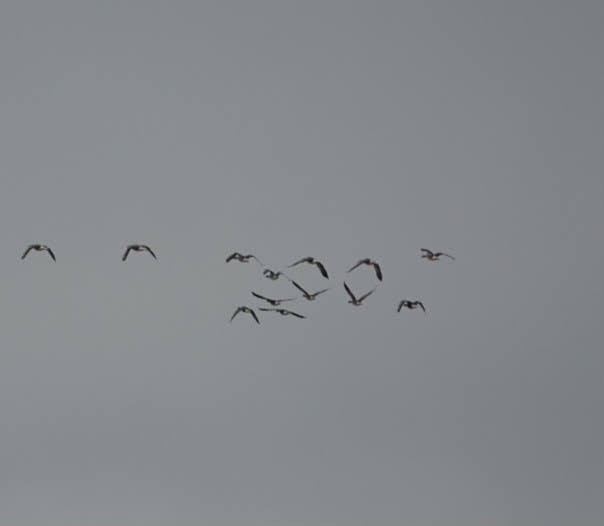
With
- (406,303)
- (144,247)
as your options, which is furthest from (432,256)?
(144,247)

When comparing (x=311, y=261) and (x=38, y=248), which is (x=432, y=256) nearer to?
(x=311, y=261)

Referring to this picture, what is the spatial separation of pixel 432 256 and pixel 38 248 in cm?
1322

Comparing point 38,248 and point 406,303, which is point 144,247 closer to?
point 38,248

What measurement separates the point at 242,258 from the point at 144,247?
3.27 metres

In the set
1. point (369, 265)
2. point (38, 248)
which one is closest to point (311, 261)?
point (369, 265)

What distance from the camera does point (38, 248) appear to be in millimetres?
89875

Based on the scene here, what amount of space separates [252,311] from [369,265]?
4.57 meters

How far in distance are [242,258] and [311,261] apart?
7.78 ft

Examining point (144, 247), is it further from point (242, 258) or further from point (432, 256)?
point (432, 256)

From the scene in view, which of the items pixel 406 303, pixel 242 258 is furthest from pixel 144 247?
pixel 406 303

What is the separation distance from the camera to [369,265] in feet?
291

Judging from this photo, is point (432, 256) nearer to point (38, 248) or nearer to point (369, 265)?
point (369, 265)

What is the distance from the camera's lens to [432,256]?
91.0 m

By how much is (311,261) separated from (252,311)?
10.0ft
